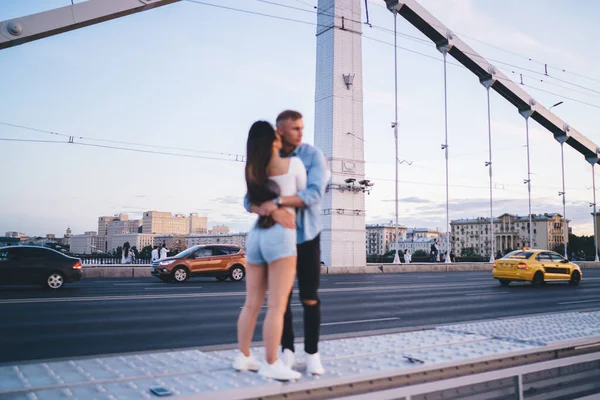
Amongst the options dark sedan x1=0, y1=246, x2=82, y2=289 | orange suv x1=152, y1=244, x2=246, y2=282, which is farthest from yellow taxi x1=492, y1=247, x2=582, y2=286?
dark sedan x1=0, y1=246, x2=82, y2=289

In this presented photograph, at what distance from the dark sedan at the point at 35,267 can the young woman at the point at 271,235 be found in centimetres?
1500

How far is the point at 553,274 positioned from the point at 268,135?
1959 cm

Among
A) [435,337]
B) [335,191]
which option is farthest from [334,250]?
[435,337]

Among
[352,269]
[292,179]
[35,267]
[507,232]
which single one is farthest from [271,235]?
[507,232]

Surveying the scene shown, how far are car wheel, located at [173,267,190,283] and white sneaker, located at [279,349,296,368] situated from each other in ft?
59.2

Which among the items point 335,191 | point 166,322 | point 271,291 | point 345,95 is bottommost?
point 166,322

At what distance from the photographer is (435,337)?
15.7ft

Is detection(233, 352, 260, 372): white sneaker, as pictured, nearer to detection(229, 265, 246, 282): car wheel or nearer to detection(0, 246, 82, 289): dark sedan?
detection(0, 246, 82, 289): dark sedan

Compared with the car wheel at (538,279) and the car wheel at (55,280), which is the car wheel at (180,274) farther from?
the car wheel at (538,279)

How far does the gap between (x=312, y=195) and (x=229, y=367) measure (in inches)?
49.9

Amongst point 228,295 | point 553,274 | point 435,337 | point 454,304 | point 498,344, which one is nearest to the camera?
point 498,344

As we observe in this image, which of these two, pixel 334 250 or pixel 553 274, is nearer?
pixel 553 274

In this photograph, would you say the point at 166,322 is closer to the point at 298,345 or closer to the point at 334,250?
the point at 298,345

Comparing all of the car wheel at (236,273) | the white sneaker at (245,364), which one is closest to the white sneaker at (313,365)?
the white sneaker at (245,364)
